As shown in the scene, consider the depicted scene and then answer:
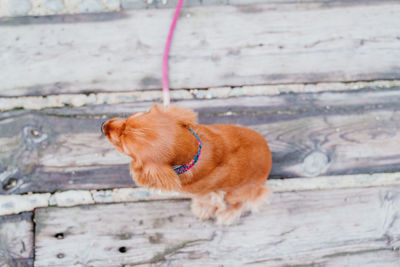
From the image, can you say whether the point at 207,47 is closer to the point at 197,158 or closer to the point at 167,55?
the point at 167,55

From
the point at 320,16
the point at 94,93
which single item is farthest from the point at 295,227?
the point at 94,93

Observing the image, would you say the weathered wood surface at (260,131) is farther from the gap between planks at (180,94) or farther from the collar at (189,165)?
the collar at (189,165)

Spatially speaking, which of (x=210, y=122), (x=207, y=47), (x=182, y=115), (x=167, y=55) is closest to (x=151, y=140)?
(x=182, y=115)

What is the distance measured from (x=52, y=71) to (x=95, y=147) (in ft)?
1.98

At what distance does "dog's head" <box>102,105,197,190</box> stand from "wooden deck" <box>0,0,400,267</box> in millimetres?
712

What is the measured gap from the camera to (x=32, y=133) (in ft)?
7.30

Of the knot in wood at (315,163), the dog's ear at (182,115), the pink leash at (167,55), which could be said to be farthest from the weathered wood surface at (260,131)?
the dog's ear at (182,115)

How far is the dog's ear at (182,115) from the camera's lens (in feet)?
5.42

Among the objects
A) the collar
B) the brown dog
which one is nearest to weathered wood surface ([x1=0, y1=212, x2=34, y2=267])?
the brown dog

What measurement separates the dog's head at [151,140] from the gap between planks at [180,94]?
0.74 m

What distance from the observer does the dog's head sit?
148 centimetres

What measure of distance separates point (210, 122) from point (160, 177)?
0.83m

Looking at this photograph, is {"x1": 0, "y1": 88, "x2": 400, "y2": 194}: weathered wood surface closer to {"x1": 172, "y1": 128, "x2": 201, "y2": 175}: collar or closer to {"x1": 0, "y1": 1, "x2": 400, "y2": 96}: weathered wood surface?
{"x1": 0, "y1": 1, "x2": 400, "y2": 96}: weathered wood surface

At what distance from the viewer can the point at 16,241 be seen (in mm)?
2160
